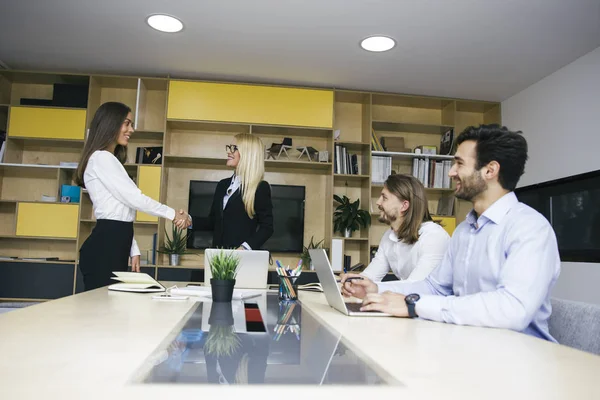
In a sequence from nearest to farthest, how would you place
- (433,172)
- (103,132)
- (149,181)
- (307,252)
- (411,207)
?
(103,132), (411,207), (149,181), (307,252), (433,172)

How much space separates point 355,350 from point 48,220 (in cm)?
434

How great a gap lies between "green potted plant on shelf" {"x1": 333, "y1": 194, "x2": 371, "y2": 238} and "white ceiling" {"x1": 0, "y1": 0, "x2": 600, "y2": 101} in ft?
3.95

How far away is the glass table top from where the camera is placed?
0.65m

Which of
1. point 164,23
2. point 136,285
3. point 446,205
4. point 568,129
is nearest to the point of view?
point 136,285

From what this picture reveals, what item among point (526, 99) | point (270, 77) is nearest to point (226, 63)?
point (270, 77)

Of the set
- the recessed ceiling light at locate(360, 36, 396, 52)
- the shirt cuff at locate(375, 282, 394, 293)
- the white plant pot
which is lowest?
the white plant pot

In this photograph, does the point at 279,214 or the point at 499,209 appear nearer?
the point at 499,209

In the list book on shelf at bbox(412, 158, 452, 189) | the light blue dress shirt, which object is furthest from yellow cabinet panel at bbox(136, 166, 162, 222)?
the light blue dress shirt

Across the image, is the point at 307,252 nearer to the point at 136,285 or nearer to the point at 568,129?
the point at 568,129

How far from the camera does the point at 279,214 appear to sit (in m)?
4.85

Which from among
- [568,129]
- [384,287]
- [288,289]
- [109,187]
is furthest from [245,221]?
[568,129]

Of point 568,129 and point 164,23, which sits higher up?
point 164,23

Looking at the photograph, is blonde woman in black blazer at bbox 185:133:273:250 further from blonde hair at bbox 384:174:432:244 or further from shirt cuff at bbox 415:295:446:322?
shirt cuff at bbox 415:295:446:322

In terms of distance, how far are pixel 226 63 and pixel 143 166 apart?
1254 millimetres
